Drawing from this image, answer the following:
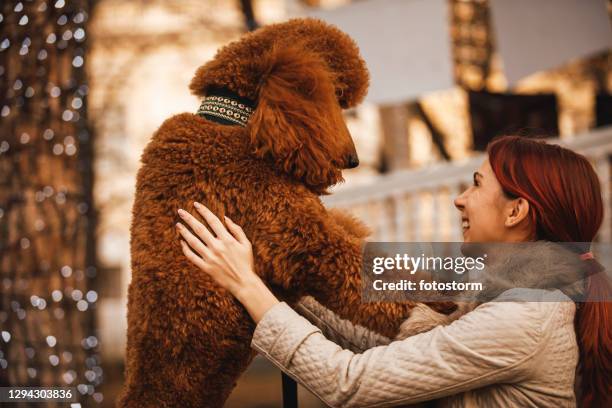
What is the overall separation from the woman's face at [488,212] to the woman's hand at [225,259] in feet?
1.52

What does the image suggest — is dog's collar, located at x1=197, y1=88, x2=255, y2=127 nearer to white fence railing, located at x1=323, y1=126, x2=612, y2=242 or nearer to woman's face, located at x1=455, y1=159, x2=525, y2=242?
woman's face, located at x1=455, y1=159, x2=525, y2=242

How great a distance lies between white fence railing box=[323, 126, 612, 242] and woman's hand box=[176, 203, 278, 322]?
2463 mm

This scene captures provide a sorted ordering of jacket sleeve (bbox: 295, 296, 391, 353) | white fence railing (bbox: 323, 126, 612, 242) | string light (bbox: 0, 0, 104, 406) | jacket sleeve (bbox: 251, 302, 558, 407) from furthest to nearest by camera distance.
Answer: white fence railing (bbox: 323, 126, 612, 242)
string light (bbox: 0, 0, 104, 406)
jacket sleeve (bbox: 295, 296, 391, 353)
jacket sleeve (bbox: 251, 302, 558, 407)

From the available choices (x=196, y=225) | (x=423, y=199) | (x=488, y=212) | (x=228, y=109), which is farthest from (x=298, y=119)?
(x=423, y=199)

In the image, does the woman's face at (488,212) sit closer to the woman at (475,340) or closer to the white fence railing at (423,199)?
the woman at (475,340)

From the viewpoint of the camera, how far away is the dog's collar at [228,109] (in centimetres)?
122

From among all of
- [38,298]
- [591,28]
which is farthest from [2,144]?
[591,28]

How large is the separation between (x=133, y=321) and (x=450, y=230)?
2.93 metres

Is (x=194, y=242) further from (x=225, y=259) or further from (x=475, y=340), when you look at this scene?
(x=475, y=340)

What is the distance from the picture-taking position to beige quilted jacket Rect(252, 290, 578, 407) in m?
1.11

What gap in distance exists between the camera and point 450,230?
3877mm

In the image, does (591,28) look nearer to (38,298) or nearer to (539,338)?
(539,338)

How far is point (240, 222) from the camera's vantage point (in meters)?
1.20

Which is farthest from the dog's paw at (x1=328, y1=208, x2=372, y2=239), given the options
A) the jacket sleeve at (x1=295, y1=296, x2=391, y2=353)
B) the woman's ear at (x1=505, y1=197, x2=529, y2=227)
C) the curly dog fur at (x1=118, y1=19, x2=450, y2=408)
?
the woman's ear at (x1=505, y1=197, x2=529, y2=227)
